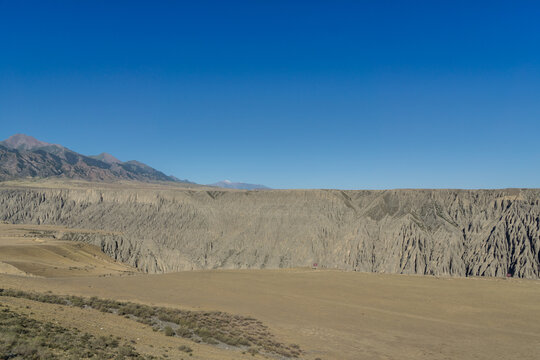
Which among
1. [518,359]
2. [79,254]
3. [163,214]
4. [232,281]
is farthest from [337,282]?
[163,214]

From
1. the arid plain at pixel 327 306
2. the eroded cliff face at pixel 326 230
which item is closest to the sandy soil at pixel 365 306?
the arid plain at pixel 327 306

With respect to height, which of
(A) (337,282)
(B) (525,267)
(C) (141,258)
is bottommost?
(C) (141,258)

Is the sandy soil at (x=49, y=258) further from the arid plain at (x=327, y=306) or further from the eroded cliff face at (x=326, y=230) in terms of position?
the eroded cliff face at (x=326, y=230)

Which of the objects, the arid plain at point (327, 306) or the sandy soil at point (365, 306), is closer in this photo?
the arid plain at point (327, 306)

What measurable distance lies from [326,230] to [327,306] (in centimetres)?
3027

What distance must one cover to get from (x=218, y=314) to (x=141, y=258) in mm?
40258

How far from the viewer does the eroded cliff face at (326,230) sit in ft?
162

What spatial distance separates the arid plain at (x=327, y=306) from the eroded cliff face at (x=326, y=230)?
18.9 feet

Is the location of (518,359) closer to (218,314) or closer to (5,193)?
(218,314)

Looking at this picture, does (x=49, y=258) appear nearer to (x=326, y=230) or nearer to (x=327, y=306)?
(x=327, y=306)

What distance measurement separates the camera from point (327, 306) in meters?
30.3

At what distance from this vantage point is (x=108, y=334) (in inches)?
609

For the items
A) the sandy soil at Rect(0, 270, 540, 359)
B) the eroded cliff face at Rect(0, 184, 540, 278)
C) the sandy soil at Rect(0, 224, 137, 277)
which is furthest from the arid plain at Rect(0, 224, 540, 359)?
the eroded cliff face at Rect(0, 184, 540, 278)

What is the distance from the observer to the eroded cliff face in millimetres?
49250
